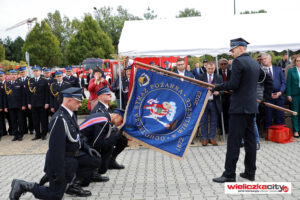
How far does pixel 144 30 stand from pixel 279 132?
4745 millimetres

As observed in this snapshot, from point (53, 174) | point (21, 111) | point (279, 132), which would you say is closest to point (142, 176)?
point (53, 174)

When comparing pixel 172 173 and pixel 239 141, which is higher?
pixel 239 141

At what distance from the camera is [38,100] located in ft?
32.0

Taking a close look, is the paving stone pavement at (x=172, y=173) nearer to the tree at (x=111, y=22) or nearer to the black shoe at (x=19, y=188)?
the black shoe at (x=19, y=188)

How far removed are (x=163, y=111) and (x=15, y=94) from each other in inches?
254

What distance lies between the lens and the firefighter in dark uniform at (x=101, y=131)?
5023 millimetres

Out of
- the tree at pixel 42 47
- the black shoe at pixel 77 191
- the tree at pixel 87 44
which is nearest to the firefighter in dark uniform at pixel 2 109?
the black shoe at pixel 77 191

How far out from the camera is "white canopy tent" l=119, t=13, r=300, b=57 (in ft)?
27.3

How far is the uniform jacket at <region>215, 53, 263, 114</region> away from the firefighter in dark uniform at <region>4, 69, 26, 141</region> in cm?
724

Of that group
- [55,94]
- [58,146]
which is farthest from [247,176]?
[55,94]

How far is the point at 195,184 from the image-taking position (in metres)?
5.17

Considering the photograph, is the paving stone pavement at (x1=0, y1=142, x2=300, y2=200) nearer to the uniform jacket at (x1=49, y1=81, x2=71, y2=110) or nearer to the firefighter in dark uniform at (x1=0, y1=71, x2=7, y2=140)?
the uniform jacket at (x1=49, y1=81, x2=71, y2=110)

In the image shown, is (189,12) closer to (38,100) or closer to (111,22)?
(111,22)

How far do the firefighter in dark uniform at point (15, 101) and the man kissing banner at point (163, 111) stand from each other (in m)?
5.94
